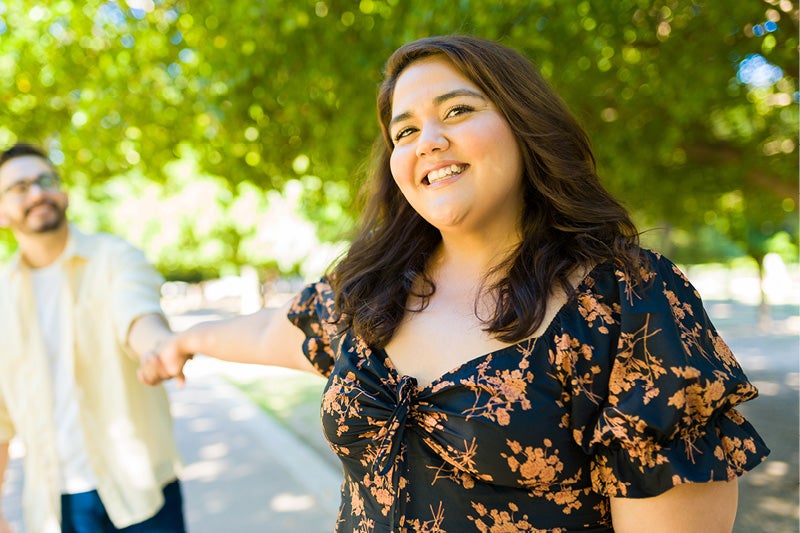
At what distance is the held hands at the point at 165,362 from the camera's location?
2439 mm

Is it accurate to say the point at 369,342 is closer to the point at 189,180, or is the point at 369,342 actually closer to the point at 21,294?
the point at 21,294

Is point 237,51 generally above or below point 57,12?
below

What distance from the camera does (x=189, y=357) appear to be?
98.3 inches

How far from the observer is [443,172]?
174 centimetres

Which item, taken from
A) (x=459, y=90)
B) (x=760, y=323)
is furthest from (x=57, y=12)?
(x=760, y=323)

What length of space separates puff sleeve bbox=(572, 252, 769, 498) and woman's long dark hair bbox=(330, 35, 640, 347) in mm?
137

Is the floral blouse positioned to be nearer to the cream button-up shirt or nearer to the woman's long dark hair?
the woman's long dark hair

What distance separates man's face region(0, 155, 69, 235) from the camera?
3.08 metres

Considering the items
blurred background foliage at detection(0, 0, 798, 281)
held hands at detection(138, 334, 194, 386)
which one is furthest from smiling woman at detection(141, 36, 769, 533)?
blurred background foliage at detection(0, 0, 798, 281)

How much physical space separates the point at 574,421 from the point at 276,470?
6001mm

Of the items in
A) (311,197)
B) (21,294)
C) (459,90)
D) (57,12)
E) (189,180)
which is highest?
(189,180)

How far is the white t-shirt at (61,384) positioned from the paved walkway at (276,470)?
266cm

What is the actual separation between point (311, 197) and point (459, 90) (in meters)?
7.05

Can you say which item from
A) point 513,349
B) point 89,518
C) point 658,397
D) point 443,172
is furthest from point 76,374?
point 658,397
